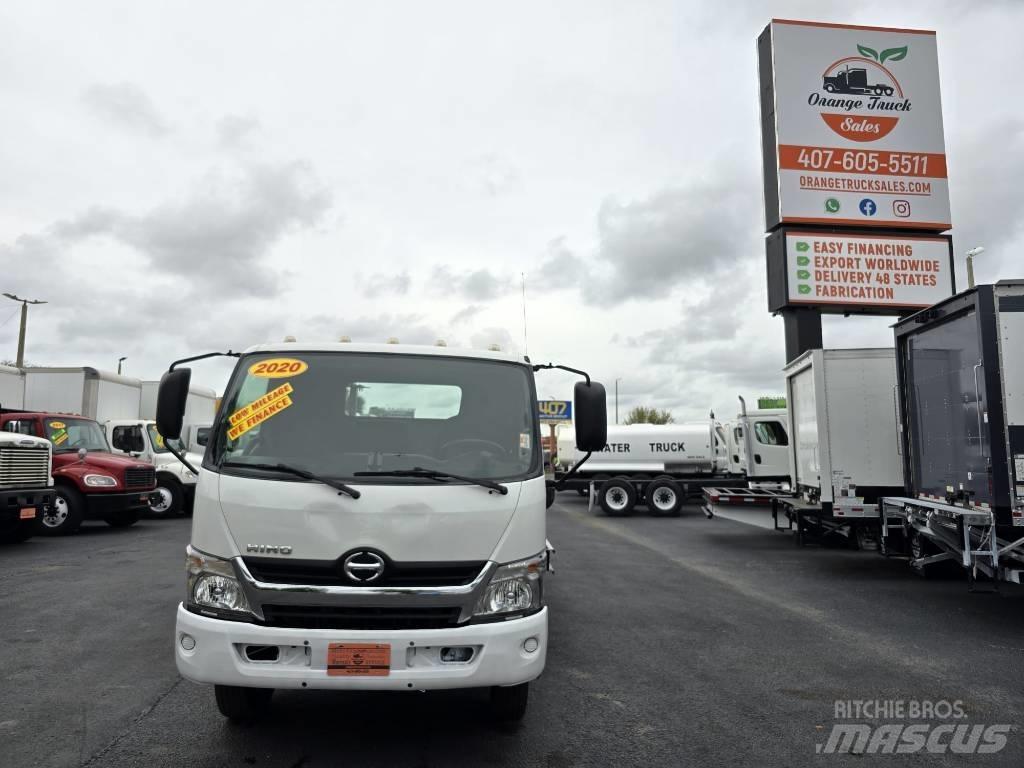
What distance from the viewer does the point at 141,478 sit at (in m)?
13.7

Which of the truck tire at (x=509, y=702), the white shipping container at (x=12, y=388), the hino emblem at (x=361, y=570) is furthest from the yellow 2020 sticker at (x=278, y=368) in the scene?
the white shipping container at (x=12, y=388)

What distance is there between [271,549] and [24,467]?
9617 millimetres

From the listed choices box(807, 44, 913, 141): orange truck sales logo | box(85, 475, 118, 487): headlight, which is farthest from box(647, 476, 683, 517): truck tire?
box(85, 475, 118, 487): headlight

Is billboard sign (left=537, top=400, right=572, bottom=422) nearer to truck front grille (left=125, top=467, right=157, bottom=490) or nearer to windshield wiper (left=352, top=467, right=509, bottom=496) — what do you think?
truck front grille (left=125, top=467, right=157, bottom=490)

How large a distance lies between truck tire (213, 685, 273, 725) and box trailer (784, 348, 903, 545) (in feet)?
28.2

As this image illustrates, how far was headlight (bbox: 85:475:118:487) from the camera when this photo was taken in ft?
41.6

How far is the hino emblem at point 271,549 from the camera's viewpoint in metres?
3.46

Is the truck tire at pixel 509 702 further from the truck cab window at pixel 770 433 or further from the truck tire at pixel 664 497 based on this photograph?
the truck tire at pixel 664 497

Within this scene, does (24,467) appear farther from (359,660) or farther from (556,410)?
(556,410)

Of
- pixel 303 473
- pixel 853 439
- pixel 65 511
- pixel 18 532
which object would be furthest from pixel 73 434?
pixel 853 439

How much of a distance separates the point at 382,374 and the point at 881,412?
8745 millimetres

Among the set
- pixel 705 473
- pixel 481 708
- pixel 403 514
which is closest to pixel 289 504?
pixel 403 514

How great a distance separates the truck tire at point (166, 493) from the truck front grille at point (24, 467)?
4.72 meters

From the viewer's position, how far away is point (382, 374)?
419 cm
